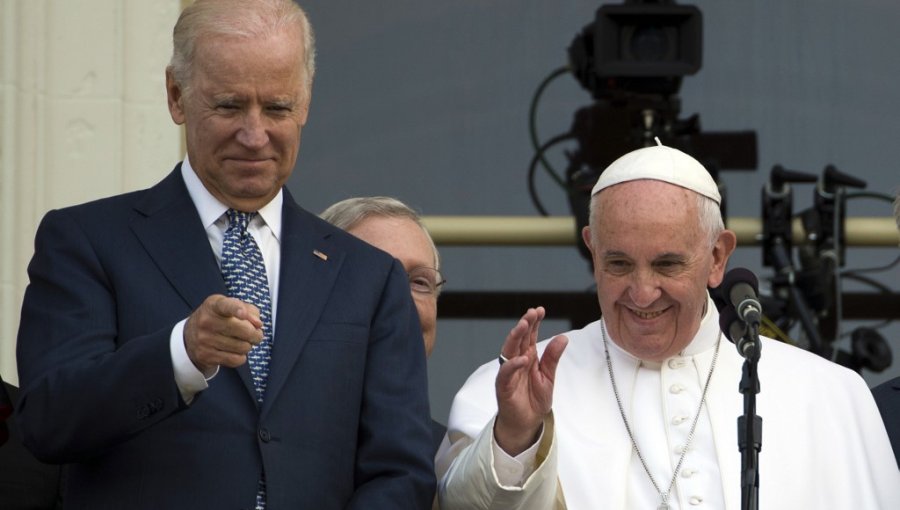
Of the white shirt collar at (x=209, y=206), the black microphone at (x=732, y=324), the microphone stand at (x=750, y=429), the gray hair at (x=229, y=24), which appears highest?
the gray hair at (x=229, y=24)

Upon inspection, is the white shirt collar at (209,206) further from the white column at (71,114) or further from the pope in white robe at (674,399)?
the white column at (71,114)

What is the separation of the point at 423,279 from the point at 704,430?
29.1 inches

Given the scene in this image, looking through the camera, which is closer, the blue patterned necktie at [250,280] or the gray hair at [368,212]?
the blue patterned necktie at [250,280]

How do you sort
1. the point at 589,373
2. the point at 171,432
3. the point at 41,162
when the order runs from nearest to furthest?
the point at 171,432 < the point at 589,373 < the point at 41,162

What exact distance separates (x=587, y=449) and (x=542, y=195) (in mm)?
2292

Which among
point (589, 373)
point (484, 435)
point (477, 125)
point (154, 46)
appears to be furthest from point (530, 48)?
point (484, 435)

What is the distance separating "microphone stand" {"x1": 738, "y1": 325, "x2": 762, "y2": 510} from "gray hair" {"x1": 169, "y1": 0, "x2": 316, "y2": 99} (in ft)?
3.04

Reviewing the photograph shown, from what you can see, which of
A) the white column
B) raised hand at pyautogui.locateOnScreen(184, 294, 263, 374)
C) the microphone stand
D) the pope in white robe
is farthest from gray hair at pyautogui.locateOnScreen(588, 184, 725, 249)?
the white column

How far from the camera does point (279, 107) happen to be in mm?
3660

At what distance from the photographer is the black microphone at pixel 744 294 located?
12.2 ft

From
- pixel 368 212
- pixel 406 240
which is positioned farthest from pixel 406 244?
pixel 368 212

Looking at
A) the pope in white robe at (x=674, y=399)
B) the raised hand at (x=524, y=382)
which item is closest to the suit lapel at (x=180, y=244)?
the raised hand at (x=524, y=382)

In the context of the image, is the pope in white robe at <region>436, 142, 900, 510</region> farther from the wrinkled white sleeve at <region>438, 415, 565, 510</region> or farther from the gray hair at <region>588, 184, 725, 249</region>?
the wrinkled white sleeve at <region>438, 415, 565, 510</region>

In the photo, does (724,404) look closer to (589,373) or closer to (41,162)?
(589,373)
